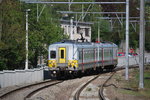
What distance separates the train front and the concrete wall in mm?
1155

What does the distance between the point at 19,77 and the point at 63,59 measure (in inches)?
206

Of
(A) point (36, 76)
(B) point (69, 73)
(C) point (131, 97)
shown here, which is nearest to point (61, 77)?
(B) point (69, 73)

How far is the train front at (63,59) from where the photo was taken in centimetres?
3059

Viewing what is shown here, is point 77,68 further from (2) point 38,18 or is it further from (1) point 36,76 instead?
(2) point 38,18

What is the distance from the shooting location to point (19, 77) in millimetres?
26391

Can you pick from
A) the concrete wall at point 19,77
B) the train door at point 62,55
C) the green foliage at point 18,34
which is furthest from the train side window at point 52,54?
the green foliage at point 18,34

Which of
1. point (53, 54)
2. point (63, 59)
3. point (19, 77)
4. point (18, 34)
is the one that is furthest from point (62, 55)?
point (19, 77)

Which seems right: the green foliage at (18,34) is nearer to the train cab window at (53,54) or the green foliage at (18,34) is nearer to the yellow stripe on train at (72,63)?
the train cab window at (53,54)

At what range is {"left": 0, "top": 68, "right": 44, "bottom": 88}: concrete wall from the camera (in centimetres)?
2388

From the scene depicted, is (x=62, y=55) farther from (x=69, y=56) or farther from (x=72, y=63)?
(x=72, y=63)

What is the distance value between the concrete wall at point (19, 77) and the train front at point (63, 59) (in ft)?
3.79

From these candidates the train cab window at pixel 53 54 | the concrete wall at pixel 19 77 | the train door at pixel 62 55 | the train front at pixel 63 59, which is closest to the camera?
the concrete wall at pixel 19 77

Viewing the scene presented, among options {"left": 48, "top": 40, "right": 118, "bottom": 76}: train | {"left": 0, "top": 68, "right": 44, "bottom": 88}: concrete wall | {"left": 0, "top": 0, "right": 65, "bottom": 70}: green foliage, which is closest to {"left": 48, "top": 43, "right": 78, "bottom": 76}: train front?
{"left": 48, "top": 40, "right": 118, "bottom": 76}: train

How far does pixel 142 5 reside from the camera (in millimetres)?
23594
